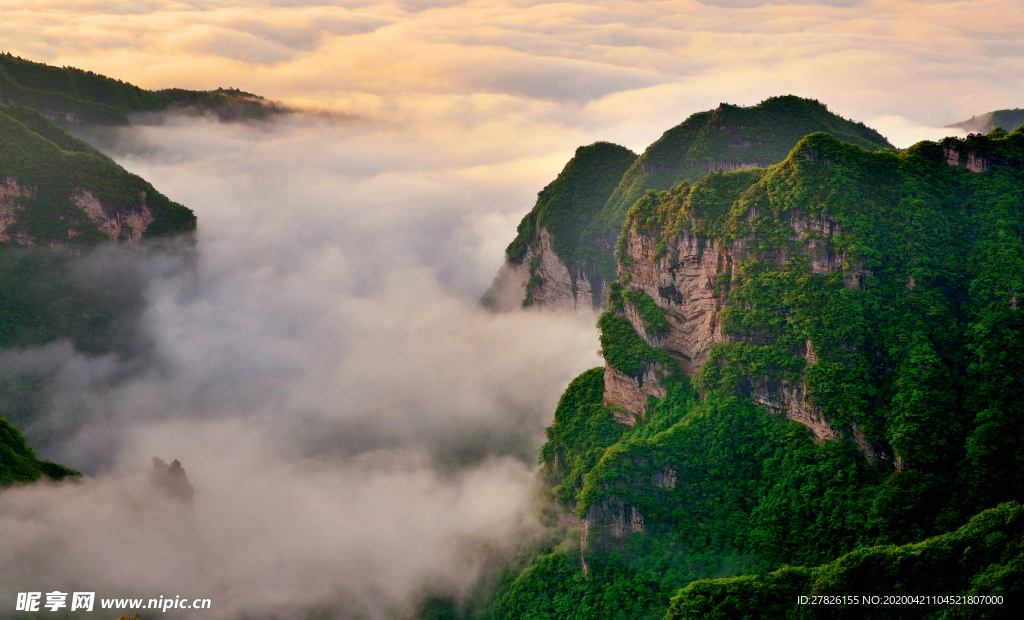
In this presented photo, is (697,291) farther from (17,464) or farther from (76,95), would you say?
(76,95)

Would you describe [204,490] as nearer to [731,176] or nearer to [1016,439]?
[731,176]

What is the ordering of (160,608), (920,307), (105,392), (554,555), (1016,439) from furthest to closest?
(105,392) → (160,608) → (554,555) → (920,307) → (1016,439)

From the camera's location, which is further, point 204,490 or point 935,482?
point 204,490

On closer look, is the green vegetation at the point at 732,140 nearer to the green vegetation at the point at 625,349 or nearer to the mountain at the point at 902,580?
the green vegetation at the point at 625,349

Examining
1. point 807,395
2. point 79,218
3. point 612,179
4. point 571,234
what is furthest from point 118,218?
point 807,395

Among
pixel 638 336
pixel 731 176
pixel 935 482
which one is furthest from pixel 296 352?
pixel 935 482

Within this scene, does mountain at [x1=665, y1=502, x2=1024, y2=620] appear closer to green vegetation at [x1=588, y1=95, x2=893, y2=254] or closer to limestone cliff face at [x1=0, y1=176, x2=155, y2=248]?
green vegetation at [x1=588, y1=95, x2=893, y2=254]
